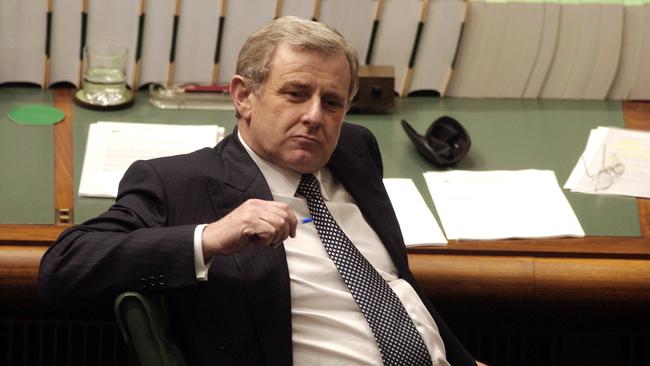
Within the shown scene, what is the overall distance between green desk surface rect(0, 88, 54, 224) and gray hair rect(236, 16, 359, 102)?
647 millimetres

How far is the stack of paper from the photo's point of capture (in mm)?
2883

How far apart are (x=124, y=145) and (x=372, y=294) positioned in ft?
3.01

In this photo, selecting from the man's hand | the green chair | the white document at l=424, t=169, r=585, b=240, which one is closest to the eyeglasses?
the white document at l=424, t=169, r=585, b=240

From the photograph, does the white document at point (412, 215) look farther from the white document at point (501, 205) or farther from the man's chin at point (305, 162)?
the man's chin at point (305, 162)

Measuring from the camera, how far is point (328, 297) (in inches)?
84.7

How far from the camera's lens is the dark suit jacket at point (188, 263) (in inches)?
75.4

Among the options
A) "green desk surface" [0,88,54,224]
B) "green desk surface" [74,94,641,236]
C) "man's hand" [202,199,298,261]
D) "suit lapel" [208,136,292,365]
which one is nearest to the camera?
"man's hand" [202,199,298,261]

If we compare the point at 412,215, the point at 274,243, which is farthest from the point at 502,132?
the point at 274,243

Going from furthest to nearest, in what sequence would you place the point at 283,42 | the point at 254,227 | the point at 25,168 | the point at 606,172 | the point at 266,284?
the point at 606,172, the point at 25,168, the point at 283,42, the point at 266,284, the point at 254,227

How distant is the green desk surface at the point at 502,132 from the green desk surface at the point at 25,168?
0.07 meters

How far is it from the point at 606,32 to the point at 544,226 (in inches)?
30.3

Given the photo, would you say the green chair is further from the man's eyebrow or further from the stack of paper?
the stack of paper

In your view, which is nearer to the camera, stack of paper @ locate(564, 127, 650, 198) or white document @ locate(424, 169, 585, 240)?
white document @ locate(424, 169, 585, 240)

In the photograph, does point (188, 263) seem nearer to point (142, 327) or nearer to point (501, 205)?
point (142, 327)
